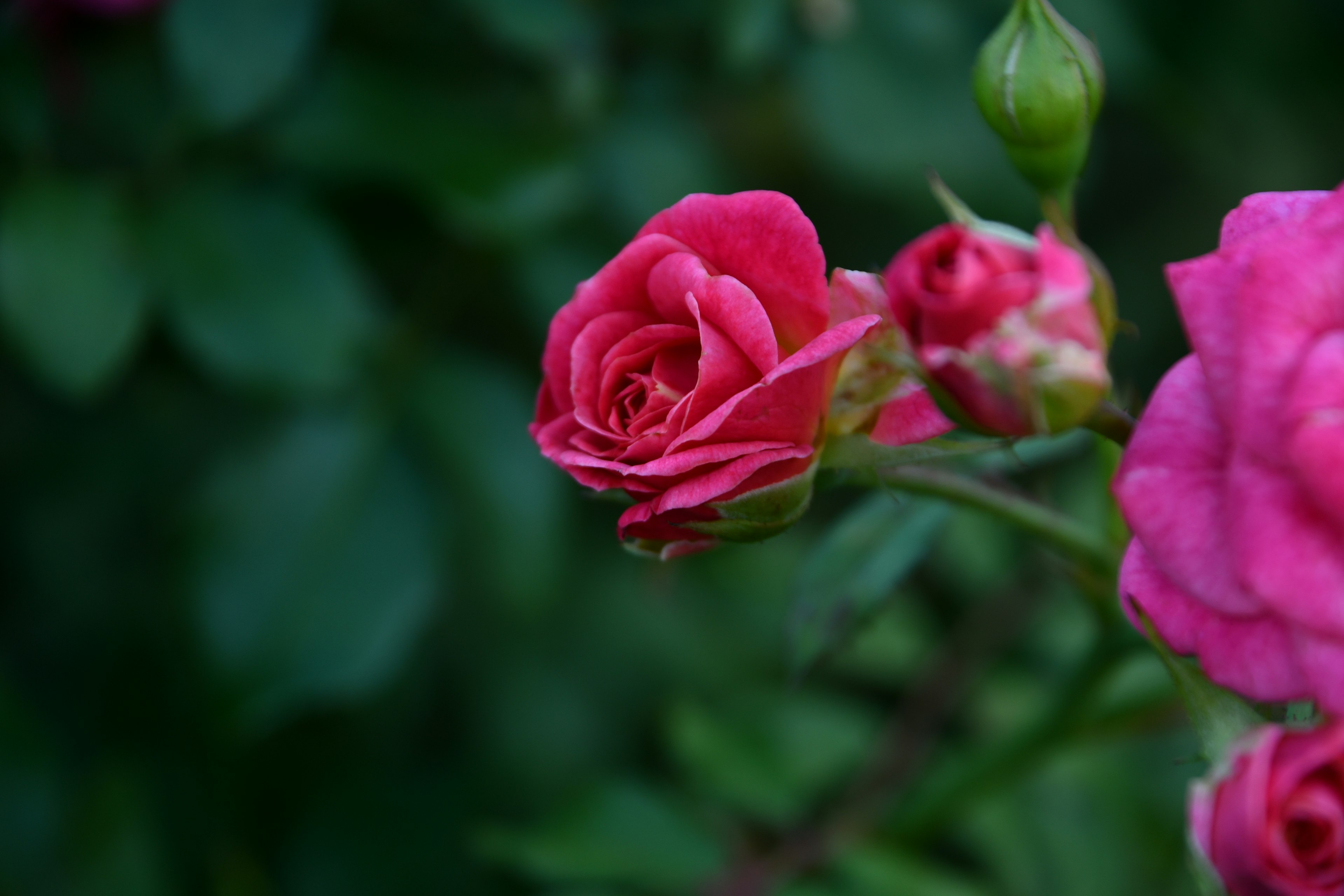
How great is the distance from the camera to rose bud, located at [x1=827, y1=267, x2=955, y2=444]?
63 centimetres

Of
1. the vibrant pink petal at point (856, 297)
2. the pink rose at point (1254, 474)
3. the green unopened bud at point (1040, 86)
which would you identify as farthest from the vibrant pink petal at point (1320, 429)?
the green unopened bud at point (1040, 86)

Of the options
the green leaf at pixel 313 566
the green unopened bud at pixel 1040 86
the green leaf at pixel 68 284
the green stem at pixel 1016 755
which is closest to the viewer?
the green unopened bud at pixel 1040 86

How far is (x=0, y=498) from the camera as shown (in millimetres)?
1431

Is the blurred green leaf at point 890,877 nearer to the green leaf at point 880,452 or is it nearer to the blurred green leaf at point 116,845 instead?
the green leaf at point 880,452

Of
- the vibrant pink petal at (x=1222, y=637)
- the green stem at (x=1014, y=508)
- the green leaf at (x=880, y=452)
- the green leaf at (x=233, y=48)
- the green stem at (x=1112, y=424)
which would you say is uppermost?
the green leaf at (x=233, y=48)

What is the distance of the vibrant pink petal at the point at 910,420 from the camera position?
64 cm

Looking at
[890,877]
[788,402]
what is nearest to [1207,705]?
[788,402]

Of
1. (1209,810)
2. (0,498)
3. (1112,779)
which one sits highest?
(1209,810)

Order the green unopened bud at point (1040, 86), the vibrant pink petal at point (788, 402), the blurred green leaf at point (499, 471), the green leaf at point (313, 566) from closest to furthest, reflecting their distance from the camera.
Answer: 1. the vibrant pink petal at point (788, 402)
2. the green unopened bud at point (1040, 86)
3. the green leaf at point (313, 566)
4. the blurred green leaf at point (499, 471)

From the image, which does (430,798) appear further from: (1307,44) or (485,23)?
(1307,44)

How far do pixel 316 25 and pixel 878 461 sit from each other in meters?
0.80

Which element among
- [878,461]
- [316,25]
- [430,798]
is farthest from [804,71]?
[430,798]

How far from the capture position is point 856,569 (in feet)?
3.32

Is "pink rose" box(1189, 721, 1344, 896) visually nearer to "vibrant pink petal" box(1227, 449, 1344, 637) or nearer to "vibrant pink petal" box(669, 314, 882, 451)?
"vibrant pink petal" box(1227, 449, 1344, 637)
